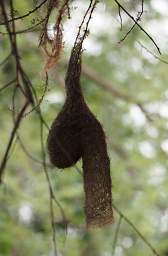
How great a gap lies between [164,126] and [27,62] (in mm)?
1120

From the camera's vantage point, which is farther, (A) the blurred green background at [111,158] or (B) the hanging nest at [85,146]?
(A) the blurred green background at [111,158]

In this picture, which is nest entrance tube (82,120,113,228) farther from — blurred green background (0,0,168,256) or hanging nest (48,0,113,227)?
blurred green background (0,0,168,256)

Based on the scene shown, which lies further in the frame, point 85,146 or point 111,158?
point 111,158

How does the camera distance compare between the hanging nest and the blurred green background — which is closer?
the hanging nest

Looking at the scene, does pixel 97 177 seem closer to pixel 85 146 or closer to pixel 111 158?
pixel 85 146

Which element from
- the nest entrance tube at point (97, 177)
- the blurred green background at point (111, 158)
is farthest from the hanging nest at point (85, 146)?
the blurred green background at point (111, 158)

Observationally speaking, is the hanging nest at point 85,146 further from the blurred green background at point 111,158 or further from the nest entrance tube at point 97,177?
the blurred green background at point 111,158

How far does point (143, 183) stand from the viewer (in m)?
5.33

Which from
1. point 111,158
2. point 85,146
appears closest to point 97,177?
point 85,146

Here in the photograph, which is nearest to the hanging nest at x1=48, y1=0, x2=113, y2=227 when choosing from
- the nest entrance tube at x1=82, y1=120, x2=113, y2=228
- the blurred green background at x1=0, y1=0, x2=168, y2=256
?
the nest entrance tube at x1=82, y1=120, x2=113, y2=228

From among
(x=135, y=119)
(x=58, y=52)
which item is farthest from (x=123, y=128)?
(x=58, y=52)

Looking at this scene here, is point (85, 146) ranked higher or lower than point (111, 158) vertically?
higher

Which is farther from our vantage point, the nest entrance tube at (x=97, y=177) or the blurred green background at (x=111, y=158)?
the blurred green background at (x=111, y=158)

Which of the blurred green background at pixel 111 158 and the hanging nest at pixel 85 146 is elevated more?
the hanging nest at pixel 85 146
